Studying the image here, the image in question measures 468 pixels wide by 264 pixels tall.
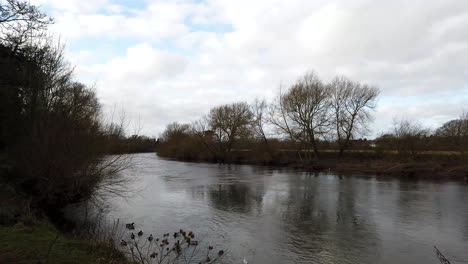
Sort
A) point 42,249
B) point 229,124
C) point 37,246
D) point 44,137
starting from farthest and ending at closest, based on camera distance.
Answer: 1. point 229,124
2. point 44,137
3. point 37,246
4. point 42,249

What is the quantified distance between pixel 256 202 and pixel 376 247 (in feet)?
27.2

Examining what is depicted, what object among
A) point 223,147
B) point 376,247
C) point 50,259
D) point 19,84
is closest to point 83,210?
point 19,84

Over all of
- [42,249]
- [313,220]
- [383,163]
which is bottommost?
[313,220]

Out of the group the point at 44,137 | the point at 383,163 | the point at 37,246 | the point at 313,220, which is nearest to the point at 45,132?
the point at 44,137

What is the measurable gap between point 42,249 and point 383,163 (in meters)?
37.7

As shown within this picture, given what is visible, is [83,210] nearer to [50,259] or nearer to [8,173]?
[8,173]

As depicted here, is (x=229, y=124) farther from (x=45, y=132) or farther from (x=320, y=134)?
(x=45, y=132)

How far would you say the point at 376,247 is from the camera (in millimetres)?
11117

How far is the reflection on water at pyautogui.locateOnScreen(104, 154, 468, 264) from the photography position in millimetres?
10641

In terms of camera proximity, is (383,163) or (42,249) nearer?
(42,249)

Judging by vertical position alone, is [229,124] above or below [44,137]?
above

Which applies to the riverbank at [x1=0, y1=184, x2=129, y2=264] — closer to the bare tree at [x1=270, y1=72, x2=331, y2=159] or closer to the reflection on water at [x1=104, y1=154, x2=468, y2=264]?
the reflection on water at [x1=104, y1=154, x2=468, y2=264]

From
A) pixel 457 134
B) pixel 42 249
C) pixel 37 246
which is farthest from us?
pixel 457 134

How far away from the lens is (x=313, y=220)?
1464cm
